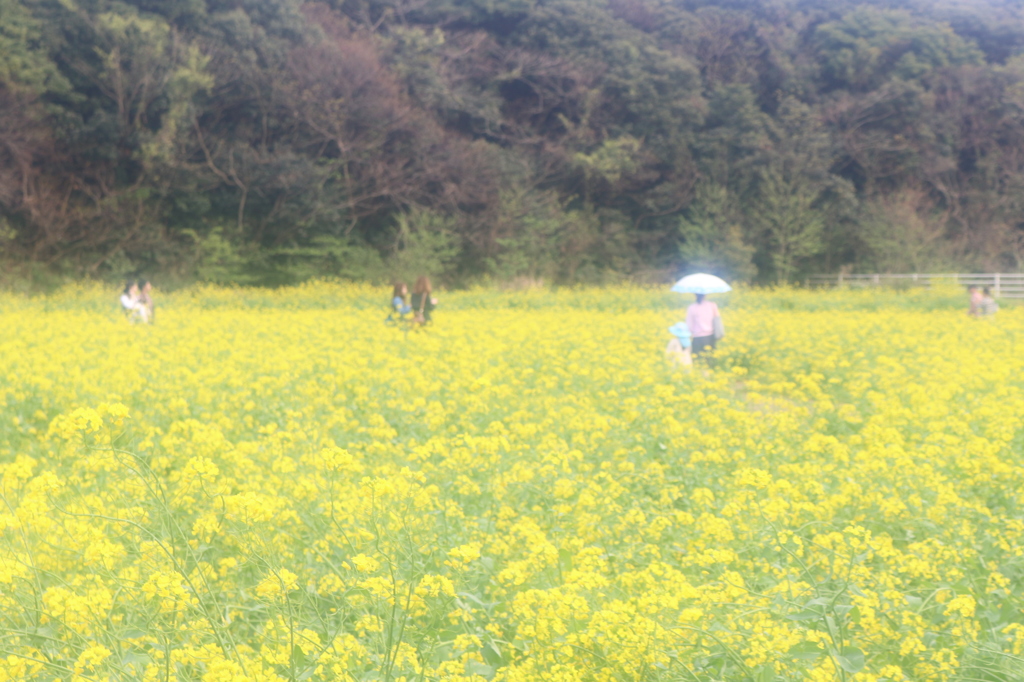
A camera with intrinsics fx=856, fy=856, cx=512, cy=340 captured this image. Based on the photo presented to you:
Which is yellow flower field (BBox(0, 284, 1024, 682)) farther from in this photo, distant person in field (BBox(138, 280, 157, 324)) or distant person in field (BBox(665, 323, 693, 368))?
distant person in field (BBox(138, 280, 157, 324))

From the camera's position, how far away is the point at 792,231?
110 ft

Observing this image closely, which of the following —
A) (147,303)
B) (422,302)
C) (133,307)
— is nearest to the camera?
(422,302)

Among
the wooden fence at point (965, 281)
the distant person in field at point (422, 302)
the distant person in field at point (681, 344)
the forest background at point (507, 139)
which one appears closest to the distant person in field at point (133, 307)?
the distant person in field at point (422, 302)

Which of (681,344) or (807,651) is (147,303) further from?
(807,651)

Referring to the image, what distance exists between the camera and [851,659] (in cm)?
227

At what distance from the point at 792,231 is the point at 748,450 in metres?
31.0

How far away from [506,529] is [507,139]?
106ft

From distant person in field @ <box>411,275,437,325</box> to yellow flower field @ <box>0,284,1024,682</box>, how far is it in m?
4.07

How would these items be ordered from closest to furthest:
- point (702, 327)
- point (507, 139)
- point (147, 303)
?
1. point (702, 327)
2. point (147, 303)
3. point (507, 139)

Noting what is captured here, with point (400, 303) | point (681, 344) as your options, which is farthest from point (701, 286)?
point (400, 303)

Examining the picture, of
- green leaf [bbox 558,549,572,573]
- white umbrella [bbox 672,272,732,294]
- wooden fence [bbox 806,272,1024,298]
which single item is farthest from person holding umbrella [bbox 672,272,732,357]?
wooden fence [bbox 806,272,1024,298]

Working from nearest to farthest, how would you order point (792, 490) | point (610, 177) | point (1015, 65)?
point (792, 490), point (610, 177), point (1015, 65)

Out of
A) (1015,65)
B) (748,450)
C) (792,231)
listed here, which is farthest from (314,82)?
(1015,65)

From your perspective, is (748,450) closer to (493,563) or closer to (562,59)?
(493,563)
